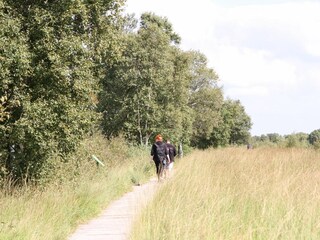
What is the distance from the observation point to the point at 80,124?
1532cm

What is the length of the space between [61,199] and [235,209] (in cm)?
406

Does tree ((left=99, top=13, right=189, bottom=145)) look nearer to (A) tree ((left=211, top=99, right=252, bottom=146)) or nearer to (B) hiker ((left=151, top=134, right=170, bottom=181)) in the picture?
(B) hiker ((left=151, top=134, right=170, bottom=181))

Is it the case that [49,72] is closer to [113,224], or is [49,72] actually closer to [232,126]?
[113,224]

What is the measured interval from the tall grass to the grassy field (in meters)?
1.89

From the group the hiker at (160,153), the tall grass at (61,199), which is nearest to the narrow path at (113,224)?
the tall grass at (61,199)

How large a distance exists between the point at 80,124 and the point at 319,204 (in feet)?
28.0

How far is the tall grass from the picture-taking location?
8.69 metres

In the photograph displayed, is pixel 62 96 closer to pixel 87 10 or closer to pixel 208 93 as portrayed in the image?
pixel 87 10

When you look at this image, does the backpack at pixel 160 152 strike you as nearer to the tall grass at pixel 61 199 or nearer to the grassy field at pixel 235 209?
the tall grass at pixel 61 199

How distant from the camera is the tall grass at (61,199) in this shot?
8688 millimetres

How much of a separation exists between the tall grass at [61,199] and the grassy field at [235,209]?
189 cm

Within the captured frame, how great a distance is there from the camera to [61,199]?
1100cm

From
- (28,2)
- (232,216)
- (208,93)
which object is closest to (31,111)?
(28,2)

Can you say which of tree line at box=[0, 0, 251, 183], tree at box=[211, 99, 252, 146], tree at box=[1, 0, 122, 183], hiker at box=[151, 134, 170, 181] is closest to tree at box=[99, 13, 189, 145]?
hiker at box=[151, 134, 170, 181]
